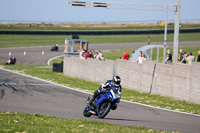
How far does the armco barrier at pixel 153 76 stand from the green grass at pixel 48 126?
949cm

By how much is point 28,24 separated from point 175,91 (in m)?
63.8

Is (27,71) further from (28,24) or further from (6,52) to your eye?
(28,24)

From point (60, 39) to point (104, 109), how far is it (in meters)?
53.8

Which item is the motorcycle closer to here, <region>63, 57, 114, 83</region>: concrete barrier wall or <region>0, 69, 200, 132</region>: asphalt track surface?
<region>0, 69, 200, 132</region>: asphalt track surface

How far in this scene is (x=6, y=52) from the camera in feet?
166

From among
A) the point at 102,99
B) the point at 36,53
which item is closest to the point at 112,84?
the point at 102,99

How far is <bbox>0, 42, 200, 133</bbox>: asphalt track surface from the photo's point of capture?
13703 millimetres

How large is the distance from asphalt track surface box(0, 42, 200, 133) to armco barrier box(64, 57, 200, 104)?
9.75 feet

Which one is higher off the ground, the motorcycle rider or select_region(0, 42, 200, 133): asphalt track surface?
the motorcycle rider

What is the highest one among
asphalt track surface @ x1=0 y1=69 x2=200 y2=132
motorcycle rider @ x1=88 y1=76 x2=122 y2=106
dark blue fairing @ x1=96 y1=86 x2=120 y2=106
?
motorcycle rider @ x1=88 y1=76 x2=122 y2=106

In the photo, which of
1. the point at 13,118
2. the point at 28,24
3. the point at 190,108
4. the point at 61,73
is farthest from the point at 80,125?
the point at 28,24

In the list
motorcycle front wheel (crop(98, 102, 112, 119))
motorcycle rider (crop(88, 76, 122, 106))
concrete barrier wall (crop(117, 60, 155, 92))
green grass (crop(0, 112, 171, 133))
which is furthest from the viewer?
concrete barrier wall (crop(117, 60, 155, 92))

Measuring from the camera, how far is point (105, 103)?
1322 centimetres

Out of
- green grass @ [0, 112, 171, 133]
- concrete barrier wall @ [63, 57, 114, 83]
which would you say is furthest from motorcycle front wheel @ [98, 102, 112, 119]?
concrete barrier wall @ [63, 57, 114, 83]
